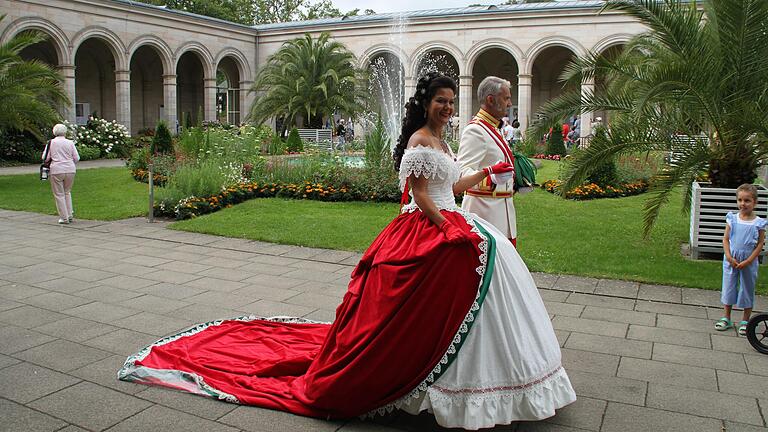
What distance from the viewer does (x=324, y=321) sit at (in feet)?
18.5

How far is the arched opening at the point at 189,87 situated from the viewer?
3914 centimetres

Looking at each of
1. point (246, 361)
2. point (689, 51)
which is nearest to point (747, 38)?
point (689, 51)

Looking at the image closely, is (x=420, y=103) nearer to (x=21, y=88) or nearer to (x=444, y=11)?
(x=21, y=88)

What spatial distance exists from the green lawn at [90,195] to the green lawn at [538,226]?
21 mm

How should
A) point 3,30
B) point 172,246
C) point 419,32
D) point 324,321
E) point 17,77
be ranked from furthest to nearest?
point 419,32 < point 3,30 < point 17,77 < point 172,246 < point 324,321

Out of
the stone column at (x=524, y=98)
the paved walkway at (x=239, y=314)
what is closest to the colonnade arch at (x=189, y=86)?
the stone column at (x=524, y=98)

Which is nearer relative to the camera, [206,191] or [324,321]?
[324,321]

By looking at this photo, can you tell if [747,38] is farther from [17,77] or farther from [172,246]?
[17,77]

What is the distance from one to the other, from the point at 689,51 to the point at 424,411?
6.15 meters

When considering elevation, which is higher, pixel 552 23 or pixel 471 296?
pixel 552 23

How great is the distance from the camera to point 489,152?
5008 millimetres

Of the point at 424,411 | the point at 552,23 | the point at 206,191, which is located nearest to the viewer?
the point at 424,411

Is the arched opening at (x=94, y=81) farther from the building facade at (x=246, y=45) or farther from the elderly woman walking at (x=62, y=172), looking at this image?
the elderly woman walking at (x=62, y=172)

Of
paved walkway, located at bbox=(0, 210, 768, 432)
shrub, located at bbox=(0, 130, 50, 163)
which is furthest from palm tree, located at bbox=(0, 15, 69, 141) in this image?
paved walkway, located at bbox=(0, 210, 768, 432)
